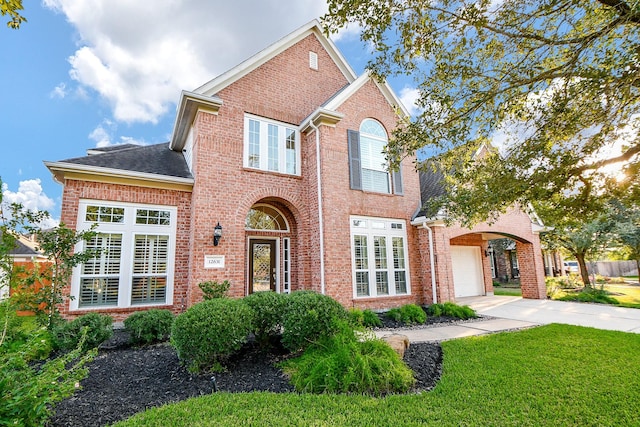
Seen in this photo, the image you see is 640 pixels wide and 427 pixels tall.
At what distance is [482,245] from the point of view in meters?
15.5

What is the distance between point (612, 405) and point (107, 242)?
389 inches

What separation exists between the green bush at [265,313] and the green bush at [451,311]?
19.3ft

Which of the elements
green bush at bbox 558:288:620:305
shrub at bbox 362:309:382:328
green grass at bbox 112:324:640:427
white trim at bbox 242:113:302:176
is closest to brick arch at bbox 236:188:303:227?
white trim at bbox 242:113:302:176

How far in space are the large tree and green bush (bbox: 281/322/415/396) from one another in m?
2.99

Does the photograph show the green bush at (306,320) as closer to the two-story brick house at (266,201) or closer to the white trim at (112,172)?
the two-story brick house at (266,201)

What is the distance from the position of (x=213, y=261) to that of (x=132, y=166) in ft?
11.5

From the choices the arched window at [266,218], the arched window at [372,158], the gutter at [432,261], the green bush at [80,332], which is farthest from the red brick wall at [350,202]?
the green bush at [80,332]

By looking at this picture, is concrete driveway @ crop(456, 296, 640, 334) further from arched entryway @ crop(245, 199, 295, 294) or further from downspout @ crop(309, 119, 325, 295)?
arched entryway @ crop(245, 199, 295, 294)

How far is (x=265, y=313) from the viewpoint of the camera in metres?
5.09

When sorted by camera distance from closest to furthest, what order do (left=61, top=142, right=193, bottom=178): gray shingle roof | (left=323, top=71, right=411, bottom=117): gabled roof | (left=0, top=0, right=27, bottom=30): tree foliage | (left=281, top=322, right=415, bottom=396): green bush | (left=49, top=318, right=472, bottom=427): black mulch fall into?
1. (left=0, top=0, right=27, bottom=30): tree foliage
2. (left=49, top=318, right=472, bottom=427): black mulch
3. (left=281, top=322, right=415, bottom=396): green bush
4. (left=61, top=142, right=193, bottom=178): gray shingle roof
5. (left=323, top=71, right=411, bottom=117): gabled roof

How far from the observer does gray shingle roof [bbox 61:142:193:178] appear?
7930 millimetres

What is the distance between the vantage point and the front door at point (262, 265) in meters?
9.91

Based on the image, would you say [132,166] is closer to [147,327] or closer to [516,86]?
[147,327]

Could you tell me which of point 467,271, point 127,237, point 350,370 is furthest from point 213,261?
point 467,271
